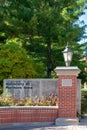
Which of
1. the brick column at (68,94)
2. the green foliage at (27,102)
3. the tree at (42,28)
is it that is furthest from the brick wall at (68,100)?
the tree at (42,28)

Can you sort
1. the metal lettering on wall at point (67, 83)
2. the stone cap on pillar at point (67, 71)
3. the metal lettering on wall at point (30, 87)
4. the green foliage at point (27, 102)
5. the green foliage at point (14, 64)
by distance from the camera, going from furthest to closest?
the green foliage at point (14, 64), the metal lettering on wall at point (30, 87), the green foliage at point (27, 102), the metal lettering on wall at point (67, 83), the stone cap on pillar at point (67, 71)

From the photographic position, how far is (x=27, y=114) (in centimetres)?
1527

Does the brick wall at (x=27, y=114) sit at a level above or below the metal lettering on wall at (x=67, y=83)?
below

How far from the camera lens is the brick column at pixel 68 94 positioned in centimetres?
1533

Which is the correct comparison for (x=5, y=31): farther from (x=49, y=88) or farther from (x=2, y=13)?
(x=49, y=88)

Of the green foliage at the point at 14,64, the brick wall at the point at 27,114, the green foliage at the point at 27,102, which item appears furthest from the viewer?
the green foliage at the point at 14,64

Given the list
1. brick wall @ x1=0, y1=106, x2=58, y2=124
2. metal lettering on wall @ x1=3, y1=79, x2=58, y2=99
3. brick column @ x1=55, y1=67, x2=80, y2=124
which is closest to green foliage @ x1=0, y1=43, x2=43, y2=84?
metal lettering on wall @ x1=3, y1=79, x2=58, y2=99

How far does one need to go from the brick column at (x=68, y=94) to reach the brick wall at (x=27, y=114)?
1.13 ft

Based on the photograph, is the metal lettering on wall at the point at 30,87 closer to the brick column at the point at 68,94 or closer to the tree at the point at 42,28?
the brick column at the point at 68,94

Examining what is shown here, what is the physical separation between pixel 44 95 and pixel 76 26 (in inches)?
470

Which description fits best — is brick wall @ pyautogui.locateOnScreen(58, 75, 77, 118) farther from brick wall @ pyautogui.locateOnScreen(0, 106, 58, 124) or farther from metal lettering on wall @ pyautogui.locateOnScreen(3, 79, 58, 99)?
metal lettering on wall @ pyautogui.locateOnScreen(3, 79, 58, 99)

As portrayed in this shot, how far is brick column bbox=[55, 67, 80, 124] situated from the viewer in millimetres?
15328

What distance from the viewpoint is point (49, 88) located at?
18.6m

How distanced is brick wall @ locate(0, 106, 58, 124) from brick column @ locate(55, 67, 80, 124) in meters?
0.34
